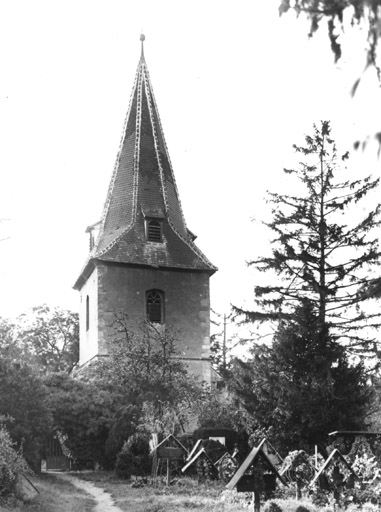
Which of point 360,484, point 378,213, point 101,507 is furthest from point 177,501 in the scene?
point 378,213

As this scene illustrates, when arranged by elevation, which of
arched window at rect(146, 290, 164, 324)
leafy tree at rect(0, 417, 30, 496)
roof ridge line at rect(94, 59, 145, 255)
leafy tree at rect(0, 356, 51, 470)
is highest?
roof ridge line at rect(94, 59, 145, 255)

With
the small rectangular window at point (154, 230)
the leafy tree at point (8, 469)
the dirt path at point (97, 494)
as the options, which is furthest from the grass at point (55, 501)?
the small rectangular window at point (154, 230)

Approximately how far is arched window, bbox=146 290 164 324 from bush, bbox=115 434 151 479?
1374 centimetres

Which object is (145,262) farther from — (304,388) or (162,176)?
(304,388)

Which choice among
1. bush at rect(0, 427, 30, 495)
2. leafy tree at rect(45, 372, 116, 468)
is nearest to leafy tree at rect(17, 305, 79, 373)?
leafy tree at rect(45, 372, 116, 468)

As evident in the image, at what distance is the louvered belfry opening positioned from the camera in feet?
116

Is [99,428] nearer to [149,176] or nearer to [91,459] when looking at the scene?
[91,459]

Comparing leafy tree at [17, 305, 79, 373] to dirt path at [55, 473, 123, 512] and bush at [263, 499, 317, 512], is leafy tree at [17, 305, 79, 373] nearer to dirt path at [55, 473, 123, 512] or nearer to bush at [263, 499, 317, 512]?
dirt path at [55, 473, 123, 512]

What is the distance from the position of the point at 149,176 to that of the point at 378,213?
15056mm

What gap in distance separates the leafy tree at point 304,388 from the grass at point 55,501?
17.0 feet

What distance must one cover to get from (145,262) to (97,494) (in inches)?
698

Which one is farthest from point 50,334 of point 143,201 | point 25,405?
point 25,405

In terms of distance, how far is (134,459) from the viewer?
66.8 ft

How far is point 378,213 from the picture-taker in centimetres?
2462
